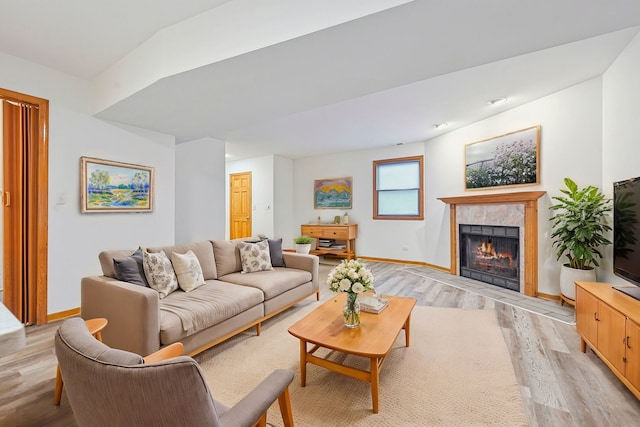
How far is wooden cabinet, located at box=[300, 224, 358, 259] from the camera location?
20.2 ft

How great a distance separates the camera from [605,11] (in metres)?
1.50

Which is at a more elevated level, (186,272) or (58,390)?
(186,272)

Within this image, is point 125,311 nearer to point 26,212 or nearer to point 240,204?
point 26,212

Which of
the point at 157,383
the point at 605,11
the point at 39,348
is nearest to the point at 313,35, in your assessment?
the point at 605,11

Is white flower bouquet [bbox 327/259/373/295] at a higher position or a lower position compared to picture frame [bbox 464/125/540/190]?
lower

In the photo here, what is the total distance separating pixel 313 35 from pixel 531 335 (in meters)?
3.06

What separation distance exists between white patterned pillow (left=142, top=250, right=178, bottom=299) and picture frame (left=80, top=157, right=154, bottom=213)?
4.12 feet

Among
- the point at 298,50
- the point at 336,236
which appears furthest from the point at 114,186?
the point at 336,236

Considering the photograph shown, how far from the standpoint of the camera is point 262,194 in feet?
22.6

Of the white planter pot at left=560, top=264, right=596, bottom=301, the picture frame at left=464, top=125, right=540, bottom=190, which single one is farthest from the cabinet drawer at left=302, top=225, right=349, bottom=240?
the white planter pot at left=560, top=264, right=596, bottom=301

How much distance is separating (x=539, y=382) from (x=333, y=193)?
527 cm

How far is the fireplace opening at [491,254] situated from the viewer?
4.01 m

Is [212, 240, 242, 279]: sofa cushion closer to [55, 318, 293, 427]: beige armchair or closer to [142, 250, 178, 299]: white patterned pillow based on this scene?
[142, 250, 178, 299]: white patterned pillow

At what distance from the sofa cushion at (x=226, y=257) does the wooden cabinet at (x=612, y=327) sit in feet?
10.5
